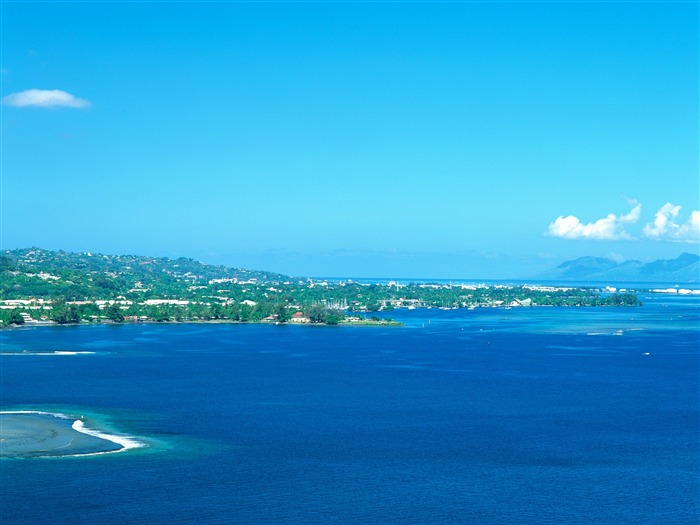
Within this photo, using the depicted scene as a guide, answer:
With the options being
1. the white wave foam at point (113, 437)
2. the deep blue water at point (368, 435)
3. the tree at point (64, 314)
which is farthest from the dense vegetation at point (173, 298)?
the white wave foam at point (113, 437)

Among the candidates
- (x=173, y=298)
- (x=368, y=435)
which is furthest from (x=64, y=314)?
(x=368, y=435)

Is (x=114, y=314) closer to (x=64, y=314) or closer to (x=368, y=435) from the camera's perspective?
(x=64, y=314)

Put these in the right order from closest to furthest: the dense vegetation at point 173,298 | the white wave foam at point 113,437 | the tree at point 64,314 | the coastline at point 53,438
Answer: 1. the coastline at point 53,438
2. the white wave foam at point 113,437
3. the tree at point 64,314
4. the dense vegetation at point 173,298

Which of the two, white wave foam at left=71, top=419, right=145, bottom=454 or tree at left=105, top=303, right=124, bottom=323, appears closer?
white wave foam at left=71, top=419, right=145, bottom=454

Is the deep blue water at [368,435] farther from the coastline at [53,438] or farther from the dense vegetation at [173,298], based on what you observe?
the dense vegetation at [173,298]

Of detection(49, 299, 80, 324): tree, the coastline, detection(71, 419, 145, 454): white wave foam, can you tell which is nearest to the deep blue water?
detection(71, 419, 145, 454): white wave foam

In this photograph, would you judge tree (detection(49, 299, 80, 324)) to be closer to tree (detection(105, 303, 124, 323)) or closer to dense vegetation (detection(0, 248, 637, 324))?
dense vegetation (detection(0, 248, 637, 324))

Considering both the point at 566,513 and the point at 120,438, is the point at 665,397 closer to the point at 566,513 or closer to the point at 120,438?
the point at 566,513
